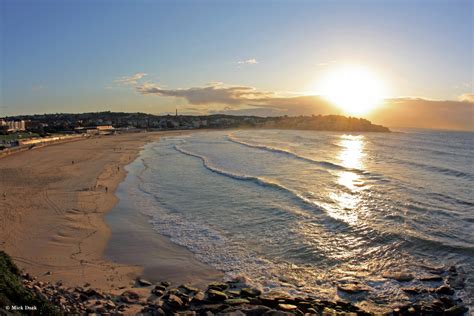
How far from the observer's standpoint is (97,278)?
25.8ft

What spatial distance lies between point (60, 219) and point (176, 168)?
569 inches

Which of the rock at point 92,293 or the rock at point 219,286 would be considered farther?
the rock at point 219,286

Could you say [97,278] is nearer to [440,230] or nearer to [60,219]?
[60,219]

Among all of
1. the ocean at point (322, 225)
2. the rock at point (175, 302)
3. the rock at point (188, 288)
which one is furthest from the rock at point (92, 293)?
the ocean at point (322, 225)

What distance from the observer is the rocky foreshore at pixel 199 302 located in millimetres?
6031

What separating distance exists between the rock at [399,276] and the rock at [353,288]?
886mm

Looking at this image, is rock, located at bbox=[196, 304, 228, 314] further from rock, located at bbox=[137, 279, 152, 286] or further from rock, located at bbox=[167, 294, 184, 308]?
rock, located at bbox=[137, 279, 152, 286]

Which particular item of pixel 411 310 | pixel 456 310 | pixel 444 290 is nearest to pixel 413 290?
pixel 444 290

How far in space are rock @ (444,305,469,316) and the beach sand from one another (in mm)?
4598

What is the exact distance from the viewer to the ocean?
8367 millimetres

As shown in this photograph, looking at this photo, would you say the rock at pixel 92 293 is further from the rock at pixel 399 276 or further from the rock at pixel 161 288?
the rock at pixel 399 276

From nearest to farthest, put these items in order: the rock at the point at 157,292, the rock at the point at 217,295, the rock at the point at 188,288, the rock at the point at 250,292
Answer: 1. the rock at the point at 217,295
2. the rock at the point at 250,292
3. the rock at the point at 157,292
4. the rock at the point at 188,288

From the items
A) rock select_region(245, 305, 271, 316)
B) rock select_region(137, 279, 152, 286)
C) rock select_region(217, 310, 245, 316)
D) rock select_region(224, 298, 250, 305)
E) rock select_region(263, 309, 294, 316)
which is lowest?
rock select_region(137, 279, 152, 286)

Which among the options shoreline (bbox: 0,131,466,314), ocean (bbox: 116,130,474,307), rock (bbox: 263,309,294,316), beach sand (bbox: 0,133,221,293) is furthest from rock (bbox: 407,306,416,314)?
beach sand (bbox: 0,133,221,293)
